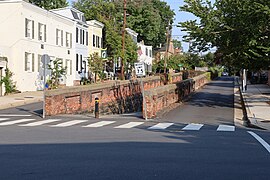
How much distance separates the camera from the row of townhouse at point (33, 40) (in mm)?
38781

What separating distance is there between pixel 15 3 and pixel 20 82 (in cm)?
699

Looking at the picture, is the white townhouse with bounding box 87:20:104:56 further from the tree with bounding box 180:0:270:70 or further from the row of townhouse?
the tree with bounding box 180:0:270:70

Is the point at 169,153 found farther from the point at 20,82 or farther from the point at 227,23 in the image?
the point at 20,82

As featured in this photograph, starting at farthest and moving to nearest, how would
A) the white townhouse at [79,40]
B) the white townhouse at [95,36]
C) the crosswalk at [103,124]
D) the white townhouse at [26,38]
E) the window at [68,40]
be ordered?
the white townhouse at [95,36] → the white townhouse at [79,40] → the window at [68,40] → the white townhouse at [26,38] → the crosswalk at [103,124]

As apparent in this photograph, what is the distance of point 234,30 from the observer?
83.7 ft

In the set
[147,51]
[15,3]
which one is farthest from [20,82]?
[147,51]

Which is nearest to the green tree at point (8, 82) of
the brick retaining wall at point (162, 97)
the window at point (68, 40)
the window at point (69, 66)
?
the window at point (69, 66)

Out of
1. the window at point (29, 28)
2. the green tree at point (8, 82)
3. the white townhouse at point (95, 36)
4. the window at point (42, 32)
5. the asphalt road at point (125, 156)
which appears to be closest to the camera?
the asphalt road at point (125, 156)

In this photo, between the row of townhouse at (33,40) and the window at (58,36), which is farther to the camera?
the window at (58,36)

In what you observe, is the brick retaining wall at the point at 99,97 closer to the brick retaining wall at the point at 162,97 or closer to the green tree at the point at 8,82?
the brick retaining wall at the point at 162,97

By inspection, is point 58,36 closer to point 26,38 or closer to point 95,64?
point 95,64

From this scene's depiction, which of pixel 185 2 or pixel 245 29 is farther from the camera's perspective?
pixel 185 2

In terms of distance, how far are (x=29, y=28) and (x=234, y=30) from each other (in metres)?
21.6

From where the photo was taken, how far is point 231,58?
2970cm
